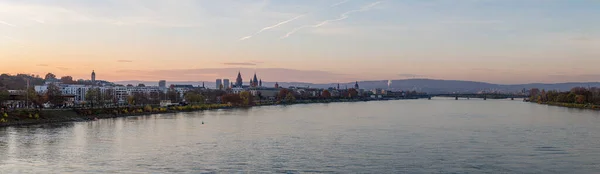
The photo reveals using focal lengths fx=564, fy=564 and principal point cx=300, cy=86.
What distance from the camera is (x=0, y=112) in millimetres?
24953

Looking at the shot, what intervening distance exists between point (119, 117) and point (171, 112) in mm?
7127

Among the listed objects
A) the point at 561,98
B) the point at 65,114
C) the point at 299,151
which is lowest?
the point at 299,151

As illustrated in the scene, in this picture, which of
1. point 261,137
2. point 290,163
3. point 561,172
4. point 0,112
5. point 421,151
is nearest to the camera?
point 561,172

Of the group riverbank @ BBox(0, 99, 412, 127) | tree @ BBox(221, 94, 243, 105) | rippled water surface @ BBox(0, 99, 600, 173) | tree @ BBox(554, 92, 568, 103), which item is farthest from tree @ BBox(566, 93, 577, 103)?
riverbank @ BBox(0, 99, 412, 127)

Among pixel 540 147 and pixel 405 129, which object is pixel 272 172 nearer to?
pixel 540 147

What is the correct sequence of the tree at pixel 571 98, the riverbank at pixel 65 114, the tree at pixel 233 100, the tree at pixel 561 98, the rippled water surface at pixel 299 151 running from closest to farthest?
the rippled water surface at pixel 299 151
the riverbank at pixel 65 114
the tree at pixel 233 100
the tree at pixel 571 98
the tree at pixel 561 98

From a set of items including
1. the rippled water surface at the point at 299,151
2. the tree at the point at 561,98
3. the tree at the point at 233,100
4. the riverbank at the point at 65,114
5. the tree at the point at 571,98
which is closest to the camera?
the rippled water surface at the point at 299,151

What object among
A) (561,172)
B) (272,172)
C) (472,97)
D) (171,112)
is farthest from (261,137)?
(472,97)

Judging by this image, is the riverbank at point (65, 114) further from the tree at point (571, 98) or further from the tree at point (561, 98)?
the tree at point (561, 98)

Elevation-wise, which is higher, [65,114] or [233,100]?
[233,100]

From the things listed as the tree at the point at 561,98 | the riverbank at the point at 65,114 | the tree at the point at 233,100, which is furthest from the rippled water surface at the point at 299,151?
the tree at the point at 561,98

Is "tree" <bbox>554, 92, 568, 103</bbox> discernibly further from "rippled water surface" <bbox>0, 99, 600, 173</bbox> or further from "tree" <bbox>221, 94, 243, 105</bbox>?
"rippled water surface" <bbox>0, 99, 600, 173</bbox>

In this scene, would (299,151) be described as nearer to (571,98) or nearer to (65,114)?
(65,114)

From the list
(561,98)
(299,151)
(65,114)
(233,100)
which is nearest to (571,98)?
(561,98)
